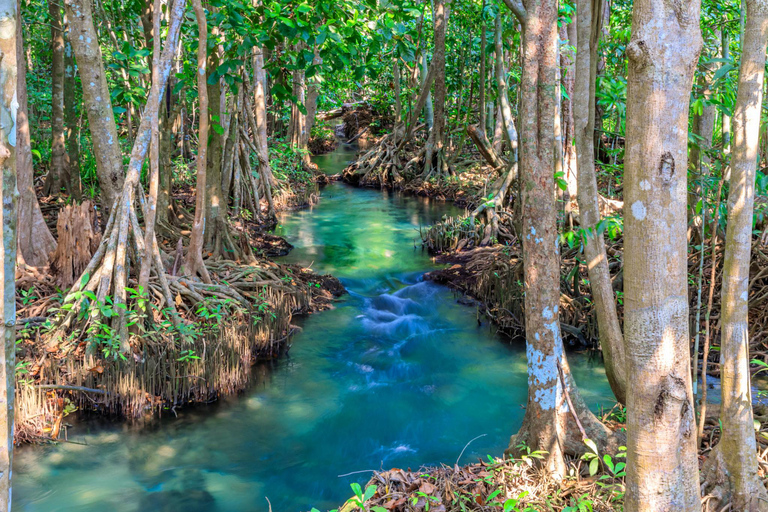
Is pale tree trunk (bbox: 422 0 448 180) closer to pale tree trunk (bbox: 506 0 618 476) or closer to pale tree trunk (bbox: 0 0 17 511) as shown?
pale tree trunk (bbox: 506 0 618 476)

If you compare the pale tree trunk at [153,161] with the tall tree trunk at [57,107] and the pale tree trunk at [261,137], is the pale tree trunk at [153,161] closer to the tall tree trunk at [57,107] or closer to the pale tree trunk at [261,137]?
the tall tree trunk at [57,107]

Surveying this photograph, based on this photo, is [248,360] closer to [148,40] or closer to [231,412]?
[231,412]


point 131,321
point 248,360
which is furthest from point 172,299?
point 248,360

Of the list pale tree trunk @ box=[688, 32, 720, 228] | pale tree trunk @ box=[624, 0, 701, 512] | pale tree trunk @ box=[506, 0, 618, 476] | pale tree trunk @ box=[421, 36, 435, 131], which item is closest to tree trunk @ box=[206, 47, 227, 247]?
pale tree trunk @ box=[506, 0, 618, 476]

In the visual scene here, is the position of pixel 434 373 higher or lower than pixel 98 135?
lower

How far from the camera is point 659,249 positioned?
79.4 inches

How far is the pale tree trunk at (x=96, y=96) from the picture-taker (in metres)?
6.30

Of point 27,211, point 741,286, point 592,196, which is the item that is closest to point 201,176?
point 27,211

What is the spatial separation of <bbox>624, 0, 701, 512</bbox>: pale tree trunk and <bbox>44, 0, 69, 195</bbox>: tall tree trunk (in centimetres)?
962

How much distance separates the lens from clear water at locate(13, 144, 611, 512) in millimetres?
5016

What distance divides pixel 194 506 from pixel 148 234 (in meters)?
2.94

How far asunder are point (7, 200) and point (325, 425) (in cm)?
474

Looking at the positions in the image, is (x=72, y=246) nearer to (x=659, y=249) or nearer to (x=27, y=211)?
(x=27, y=211)

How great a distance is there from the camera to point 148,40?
32.4 ft
